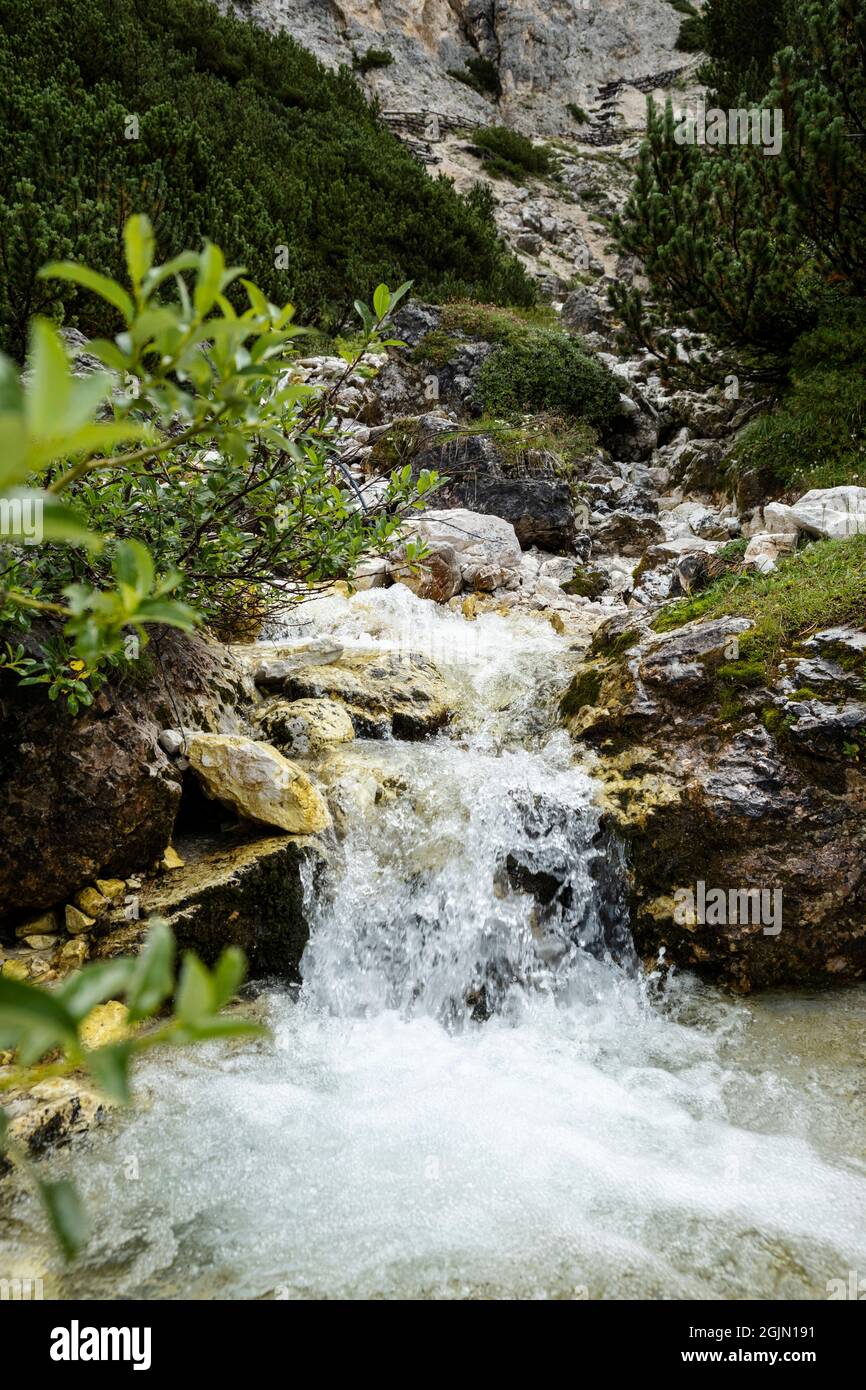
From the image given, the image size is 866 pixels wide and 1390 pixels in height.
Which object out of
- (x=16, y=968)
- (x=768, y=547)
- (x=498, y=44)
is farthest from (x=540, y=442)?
(x=498, y=44)

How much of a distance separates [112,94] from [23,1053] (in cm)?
1808

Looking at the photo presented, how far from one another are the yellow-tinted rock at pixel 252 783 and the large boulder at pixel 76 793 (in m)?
0.21

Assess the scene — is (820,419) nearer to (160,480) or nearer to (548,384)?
(548,384)

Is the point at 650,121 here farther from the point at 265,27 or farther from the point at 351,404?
the point at 265,27

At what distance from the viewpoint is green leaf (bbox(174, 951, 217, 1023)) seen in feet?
1.80

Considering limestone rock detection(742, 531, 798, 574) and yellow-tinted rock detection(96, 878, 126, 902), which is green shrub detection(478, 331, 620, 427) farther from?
yellow-tinted rock detection(96, 878, 126, 902)

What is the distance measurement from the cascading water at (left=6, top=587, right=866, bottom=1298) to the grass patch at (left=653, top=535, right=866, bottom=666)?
1465 mm

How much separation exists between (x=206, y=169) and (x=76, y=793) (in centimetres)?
1522

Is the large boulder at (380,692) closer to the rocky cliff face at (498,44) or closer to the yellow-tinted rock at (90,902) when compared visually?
the yellow-tinted rock at (90,902)

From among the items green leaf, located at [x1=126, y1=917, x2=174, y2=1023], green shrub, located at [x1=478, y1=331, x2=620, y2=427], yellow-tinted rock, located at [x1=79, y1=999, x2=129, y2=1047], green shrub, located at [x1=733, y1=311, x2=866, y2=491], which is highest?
green shrub, located at [x1=478, y1=331, x2=620, y2=427]

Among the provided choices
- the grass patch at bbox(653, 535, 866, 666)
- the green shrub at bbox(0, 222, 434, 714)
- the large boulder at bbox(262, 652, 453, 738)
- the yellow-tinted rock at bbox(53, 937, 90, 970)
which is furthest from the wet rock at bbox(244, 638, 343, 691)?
the grass patch at bbox(653, 535, 866, 666)

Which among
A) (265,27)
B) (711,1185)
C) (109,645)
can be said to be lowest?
(711,1185)
